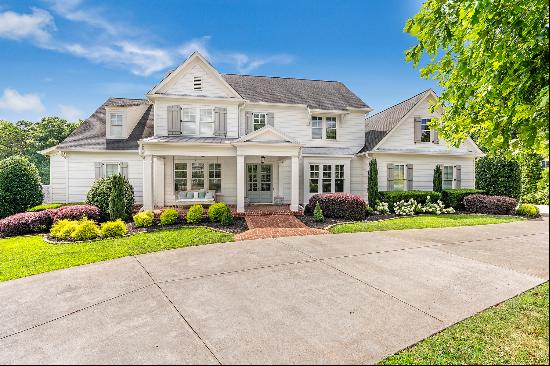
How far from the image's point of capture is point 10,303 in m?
5.29

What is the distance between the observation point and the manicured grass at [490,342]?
11.3 ft

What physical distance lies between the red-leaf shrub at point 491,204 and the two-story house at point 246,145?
2.10 metres

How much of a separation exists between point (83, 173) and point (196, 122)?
7.40m

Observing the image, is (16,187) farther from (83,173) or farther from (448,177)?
(448,177)

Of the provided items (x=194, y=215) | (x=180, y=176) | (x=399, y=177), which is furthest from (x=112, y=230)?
(x=399, y=177)

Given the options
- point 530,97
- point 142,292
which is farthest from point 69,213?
point 530,97

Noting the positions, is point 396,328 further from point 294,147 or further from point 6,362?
point 294,147

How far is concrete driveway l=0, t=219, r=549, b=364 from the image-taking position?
3.71 metres

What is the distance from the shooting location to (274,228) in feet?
39.0

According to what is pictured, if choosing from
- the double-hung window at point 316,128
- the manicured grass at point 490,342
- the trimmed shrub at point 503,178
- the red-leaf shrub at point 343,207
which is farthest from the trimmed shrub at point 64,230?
the trimmed shrub at point 503,178

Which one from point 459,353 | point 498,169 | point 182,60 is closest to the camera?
point 459,353

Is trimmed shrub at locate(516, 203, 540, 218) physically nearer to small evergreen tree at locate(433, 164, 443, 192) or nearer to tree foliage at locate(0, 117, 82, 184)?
small evergreen tree at locate(433, 164, 443, 192)

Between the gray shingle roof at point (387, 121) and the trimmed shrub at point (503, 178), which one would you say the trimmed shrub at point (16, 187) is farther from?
the trimmed shrub at point (503, 178)

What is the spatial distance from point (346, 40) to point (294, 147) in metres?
6.16
